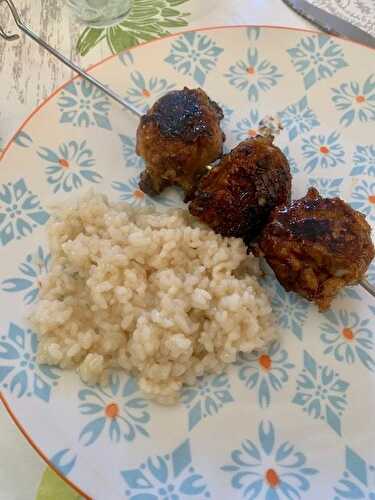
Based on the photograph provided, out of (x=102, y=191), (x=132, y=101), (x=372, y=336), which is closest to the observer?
(x=372, y=336)

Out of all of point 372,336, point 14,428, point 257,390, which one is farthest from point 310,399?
point 14,428

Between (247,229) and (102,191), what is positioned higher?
(247,229)

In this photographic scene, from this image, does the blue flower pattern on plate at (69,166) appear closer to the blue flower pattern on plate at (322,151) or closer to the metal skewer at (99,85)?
the metal skewer at (99,85)

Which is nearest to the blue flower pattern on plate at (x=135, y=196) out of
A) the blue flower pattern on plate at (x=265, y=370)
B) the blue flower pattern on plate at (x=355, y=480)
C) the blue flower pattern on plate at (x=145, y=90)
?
the blue flower pattern on plate at (x=145, y=90)

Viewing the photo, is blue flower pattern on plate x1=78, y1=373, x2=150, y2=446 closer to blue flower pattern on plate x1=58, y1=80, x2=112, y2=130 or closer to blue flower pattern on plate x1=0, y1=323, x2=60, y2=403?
blue flower pattern on plate x1=0, y1=323, x2=60, y2=403

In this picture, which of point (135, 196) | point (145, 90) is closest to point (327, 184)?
point (135, 196)

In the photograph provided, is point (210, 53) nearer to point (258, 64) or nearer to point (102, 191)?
point (258, 64)
